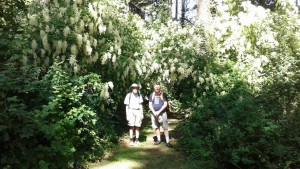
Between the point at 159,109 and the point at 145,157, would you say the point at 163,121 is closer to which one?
the point at 159,109

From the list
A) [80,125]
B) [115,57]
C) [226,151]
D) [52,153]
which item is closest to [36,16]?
[115,57]

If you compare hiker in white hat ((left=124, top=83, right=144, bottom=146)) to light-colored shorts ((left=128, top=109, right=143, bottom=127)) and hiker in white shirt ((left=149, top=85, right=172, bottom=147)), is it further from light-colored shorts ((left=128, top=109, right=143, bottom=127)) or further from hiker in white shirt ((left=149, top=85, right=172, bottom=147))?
hiker in white shirt ((left=149, top=85, right=172, bottom=147))

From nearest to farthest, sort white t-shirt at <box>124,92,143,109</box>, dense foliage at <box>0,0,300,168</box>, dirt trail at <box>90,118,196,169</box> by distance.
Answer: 1. dense foliage at <box>0,0,300,168</box>
2. dirt trail at <box>90,118,196,169</box>
3. white t-shirt at <box>124,92,143,109</box>

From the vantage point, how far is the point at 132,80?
10398 millimetres

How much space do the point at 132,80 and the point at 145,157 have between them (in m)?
2.73

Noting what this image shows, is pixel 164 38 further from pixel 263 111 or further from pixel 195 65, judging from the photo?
pixel 263 111

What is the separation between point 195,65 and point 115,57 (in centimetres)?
386

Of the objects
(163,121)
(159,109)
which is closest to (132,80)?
(159,109)

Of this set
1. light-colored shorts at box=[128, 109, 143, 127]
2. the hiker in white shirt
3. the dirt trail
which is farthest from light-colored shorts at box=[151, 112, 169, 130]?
the dirt trail

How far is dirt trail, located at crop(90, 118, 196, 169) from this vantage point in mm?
7887

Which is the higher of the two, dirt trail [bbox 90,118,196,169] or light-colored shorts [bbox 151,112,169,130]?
light-colored shorts [bbox 151,112,169,130]

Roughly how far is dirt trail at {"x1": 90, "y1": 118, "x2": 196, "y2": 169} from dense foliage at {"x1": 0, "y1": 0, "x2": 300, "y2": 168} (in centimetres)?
29

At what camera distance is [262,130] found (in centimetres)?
617

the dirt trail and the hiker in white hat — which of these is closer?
the dirt trail
